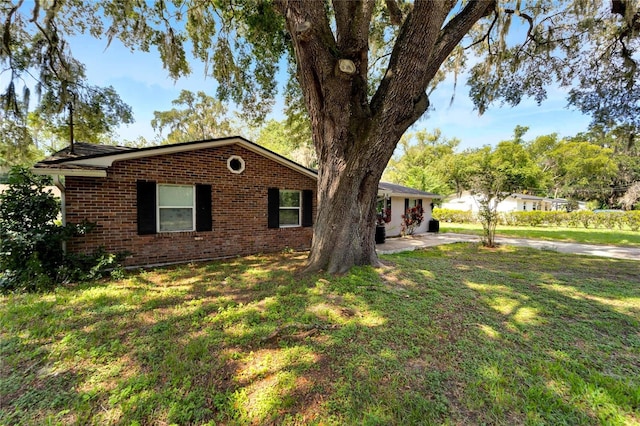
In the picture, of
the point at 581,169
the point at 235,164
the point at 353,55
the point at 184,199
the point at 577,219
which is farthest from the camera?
the point at 581,169

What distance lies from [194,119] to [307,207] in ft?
76.5

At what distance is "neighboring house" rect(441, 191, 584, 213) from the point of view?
28138 mm

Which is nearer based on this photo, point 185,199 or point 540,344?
point 540,344

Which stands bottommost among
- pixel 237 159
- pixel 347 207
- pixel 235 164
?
pixel 347 207

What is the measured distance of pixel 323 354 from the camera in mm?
2654

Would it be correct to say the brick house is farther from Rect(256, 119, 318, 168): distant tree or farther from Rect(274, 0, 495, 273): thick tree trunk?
Rect(256, 119, 318, 168): distant tree

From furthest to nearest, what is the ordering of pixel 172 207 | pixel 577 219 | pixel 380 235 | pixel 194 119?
pixel 194 119
pixel 577 219
pixel 380 235
pixel 172 207

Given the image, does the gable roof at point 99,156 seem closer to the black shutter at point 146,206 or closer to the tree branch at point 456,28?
the black shutter at point 146,206

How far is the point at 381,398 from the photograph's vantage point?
81.6 inches

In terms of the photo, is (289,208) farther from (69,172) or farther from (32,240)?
(32,240)

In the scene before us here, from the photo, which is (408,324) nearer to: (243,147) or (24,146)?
(243,147)

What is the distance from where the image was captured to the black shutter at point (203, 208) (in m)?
7.15

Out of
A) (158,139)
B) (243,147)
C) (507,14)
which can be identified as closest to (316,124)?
(243,147)

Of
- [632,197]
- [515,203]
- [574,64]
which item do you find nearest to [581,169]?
[632,197]
